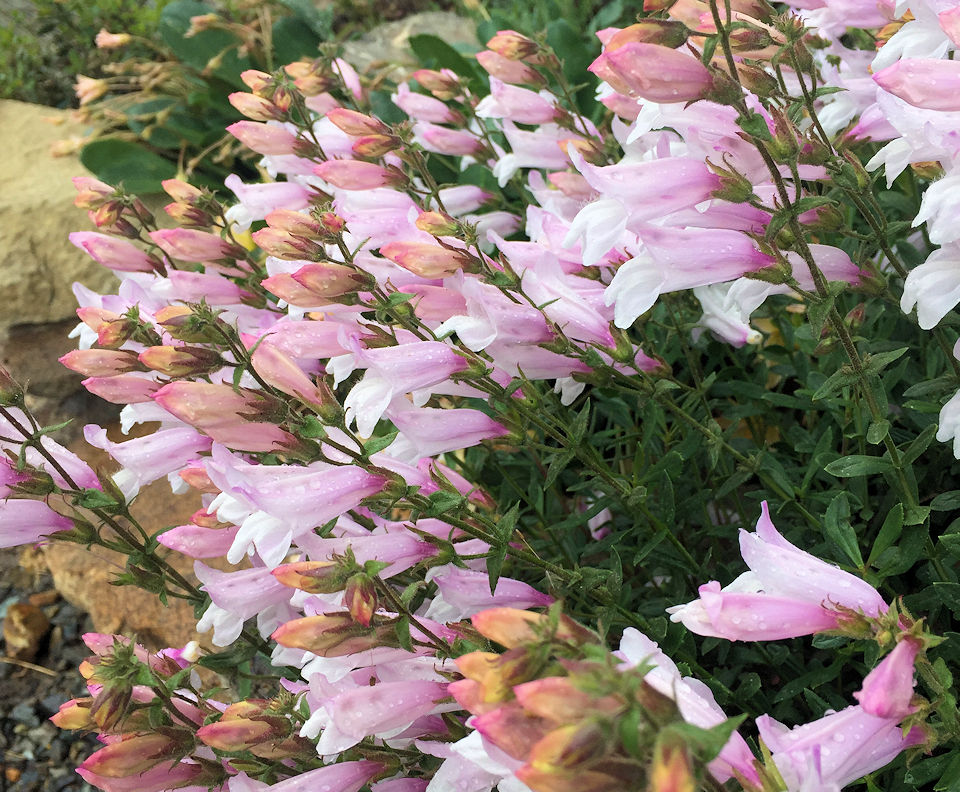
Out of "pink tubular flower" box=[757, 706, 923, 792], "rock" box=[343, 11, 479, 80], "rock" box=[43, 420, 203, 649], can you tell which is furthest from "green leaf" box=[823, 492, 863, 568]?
"rock" box=[343, 11, 479, 80]

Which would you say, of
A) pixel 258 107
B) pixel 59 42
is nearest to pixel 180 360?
pixel 258 107

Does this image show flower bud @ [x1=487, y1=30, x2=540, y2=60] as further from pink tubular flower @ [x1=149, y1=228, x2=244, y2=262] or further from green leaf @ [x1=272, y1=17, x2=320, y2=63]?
green leaf @ [x1=272, y1=17, x2=320, y2=63]

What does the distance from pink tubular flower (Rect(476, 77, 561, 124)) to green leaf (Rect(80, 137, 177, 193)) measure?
2.25 metres

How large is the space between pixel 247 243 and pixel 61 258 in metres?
0.88

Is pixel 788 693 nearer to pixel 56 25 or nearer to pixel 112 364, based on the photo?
pixel 112 364

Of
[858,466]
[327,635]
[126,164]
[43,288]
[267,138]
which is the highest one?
[267,138]

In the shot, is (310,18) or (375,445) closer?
(375,445)

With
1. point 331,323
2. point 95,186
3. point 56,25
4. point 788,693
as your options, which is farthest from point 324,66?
point 56,25

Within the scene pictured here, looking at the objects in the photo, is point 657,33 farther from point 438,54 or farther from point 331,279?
point 438,54

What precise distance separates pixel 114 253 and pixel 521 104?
3.54ft

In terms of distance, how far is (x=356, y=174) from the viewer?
2.18 metres

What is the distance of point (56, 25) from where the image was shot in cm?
562

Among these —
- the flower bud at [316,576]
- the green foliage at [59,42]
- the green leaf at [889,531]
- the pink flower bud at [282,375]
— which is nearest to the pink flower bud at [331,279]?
the pink flower bud at [282,375]

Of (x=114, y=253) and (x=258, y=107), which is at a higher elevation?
(x=258, y=107)
